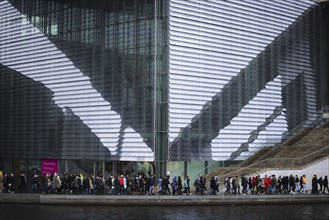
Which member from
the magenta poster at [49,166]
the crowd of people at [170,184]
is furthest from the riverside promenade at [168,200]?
the magenta poster at [49,166]

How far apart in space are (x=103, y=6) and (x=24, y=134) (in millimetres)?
14113

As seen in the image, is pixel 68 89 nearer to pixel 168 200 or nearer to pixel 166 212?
pixel 168 200

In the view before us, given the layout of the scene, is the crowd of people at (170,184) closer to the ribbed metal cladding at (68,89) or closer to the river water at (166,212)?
the ribbed metal cladding at (68,89)

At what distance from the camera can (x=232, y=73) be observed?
52812 mm

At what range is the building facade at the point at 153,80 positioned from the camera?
161 ft

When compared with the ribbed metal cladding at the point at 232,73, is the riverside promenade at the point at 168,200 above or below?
below

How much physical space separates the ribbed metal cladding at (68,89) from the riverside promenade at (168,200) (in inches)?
303

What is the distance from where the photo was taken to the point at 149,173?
49.5 metres

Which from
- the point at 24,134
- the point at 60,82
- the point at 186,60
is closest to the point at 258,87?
the point at 186,60

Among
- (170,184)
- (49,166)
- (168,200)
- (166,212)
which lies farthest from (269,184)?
(49,166)

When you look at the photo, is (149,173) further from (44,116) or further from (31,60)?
Answer: (31,60)

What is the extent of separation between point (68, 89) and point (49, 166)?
7.26m

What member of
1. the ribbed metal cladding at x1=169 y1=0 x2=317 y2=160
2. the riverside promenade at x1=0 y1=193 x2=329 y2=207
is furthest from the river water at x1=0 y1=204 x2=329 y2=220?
the ribbed metal cladding at x1=169 y1=0 x2=317 y2=160

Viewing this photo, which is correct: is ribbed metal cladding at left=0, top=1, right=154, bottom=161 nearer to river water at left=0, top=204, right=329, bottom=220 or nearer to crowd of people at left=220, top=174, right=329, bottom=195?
crowd of people at left=220, top=174, right=329, bottom=195
